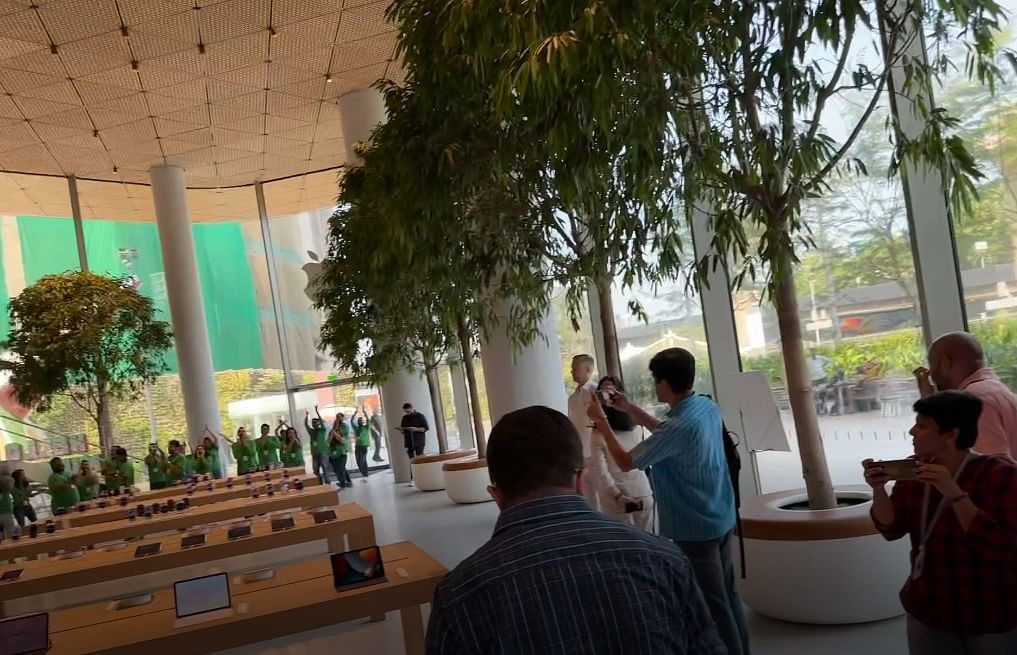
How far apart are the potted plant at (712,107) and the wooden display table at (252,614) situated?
1.96 meters

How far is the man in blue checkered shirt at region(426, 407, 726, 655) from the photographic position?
1495 mm

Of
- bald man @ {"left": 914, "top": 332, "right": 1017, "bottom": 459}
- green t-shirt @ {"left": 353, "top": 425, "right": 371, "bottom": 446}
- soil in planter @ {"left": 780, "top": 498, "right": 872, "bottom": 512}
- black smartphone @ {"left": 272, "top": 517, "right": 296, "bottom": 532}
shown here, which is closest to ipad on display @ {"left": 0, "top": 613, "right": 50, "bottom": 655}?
black smartphone @ {"left": 272, "top": 517, "right": 296, "bottom": 532}

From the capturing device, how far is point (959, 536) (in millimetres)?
2387

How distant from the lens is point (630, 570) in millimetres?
1538

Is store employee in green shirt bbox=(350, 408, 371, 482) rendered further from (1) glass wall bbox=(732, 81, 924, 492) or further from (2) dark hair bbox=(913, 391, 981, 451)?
(2) dark hair bbox=(913, 391, 981, 451)

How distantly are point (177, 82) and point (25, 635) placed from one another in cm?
1292

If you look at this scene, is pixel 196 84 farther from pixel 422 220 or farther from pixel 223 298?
pixel 422 220

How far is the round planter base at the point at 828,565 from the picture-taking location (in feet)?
14.4

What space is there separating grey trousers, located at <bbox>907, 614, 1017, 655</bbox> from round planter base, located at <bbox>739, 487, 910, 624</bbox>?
1895 millimetres

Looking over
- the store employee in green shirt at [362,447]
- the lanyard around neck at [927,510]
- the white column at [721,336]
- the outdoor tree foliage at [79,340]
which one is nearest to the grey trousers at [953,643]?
the lanyard around neck at [927,510]

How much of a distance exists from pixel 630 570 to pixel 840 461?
A: 20.4ft

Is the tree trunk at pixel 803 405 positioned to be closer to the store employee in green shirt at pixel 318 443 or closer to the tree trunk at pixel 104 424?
the store employee in green shirt at pixel 318 443

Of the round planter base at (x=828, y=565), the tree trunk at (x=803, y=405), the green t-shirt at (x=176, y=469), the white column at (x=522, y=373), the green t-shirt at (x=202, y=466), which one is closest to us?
the round planter base at (x=828, y=565)

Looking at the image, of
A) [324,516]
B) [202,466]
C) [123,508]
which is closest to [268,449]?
[202,466]
